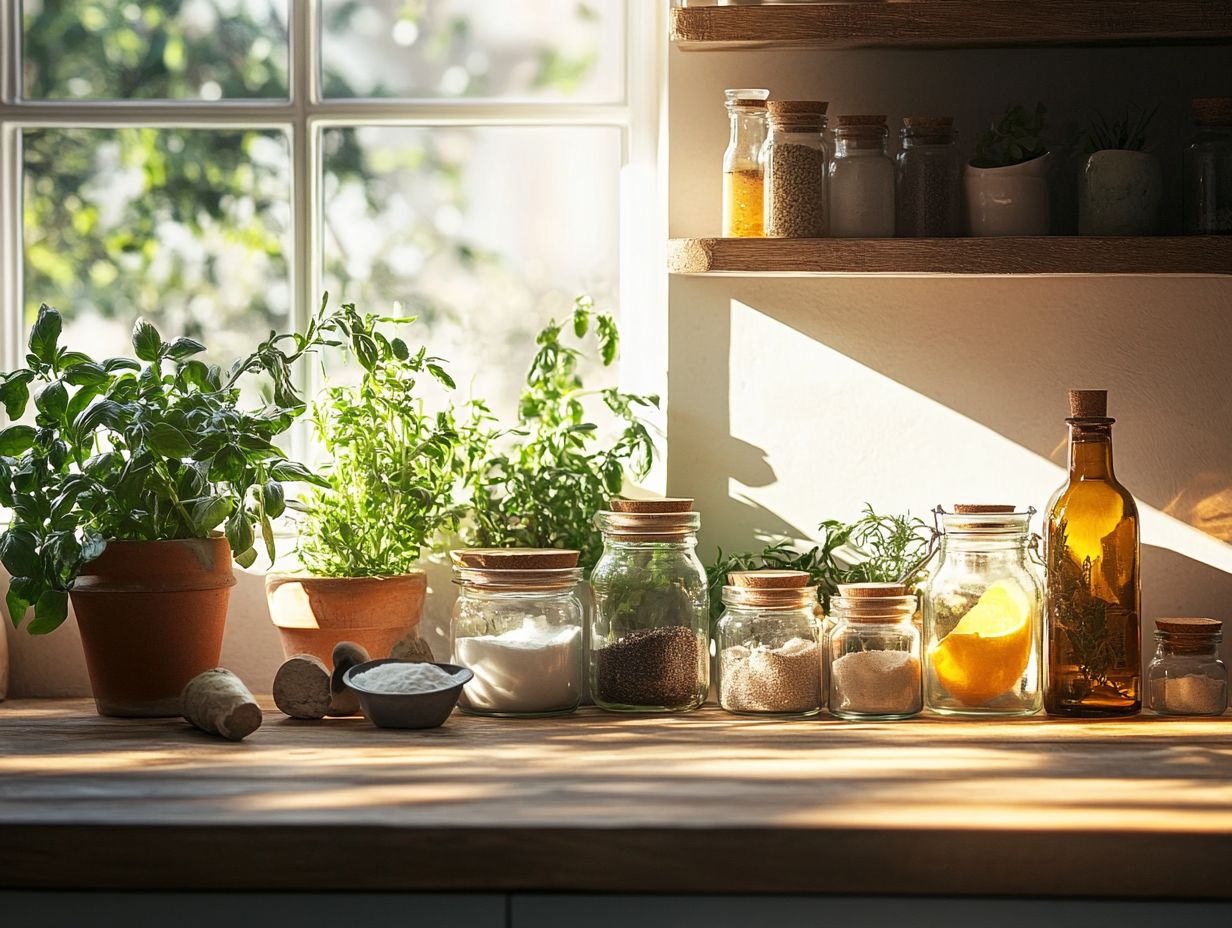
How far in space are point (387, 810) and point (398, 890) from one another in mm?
71

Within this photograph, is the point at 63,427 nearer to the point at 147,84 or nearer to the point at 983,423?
the point at 147,84

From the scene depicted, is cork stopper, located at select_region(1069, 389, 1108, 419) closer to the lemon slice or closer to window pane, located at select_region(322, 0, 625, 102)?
the lemon slice

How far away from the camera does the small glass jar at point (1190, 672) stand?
5.22 feet

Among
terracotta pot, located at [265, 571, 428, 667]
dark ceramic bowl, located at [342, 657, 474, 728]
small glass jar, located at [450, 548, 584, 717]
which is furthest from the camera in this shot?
terracotta pot, located at [265, 571, 428, 667]

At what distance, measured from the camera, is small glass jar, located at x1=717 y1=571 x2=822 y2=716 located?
5.18 feet

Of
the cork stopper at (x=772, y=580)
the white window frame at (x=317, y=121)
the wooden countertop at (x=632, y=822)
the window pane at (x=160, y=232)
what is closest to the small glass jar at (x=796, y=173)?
the white window frame at (x=317, y=121)

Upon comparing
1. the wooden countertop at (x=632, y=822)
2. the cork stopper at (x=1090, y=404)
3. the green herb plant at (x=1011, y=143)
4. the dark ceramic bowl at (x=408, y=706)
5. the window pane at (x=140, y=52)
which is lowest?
the wooden countertop at (x=632, y=822)

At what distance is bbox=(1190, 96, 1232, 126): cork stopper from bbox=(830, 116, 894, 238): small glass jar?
0.40 m

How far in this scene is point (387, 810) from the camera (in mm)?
1121

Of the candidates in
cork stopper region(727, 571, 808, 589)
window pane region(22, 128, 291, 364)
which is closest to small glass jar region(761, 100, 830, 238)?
cork stopper region(727, 571, 808, 589)

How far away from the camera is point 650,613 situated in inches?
64.2

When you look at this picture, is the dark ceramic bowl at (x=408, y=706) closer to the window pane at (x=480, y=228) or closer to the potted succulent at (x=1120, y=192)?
the window pane at (x=480, y=228)

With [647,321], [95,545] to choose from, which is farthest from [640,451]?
[95,545]

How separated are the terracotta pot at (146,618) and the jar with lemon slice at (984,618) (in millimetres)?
932
